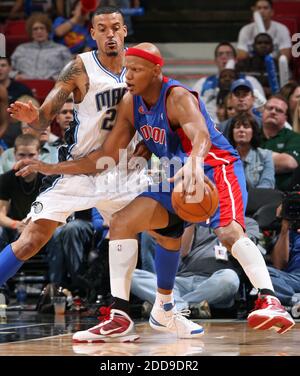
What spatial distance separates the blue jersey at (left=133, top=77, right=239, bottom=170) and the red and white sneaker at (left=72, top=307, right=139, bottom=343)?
0.89 m

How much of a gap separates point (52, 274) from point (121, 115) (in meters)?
2.65

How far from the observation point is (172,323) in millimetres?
5047

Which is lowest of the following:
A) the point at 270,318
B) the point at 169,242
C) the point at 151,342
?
the point at 151,342

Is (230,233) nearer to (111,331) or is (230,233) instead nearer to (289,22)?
(111,331)

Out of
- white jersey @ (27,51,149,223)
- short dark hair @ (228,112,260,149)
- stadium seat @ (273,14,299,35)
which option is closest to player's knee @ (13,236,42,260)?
white jersey @ (27,51,149,223)

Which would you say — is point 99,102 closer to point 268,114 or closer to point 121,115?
point 121,115

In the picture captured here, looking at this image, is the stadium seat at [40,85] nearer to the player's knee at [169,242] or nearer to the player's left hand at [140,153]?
the player's left hand at [140,153]

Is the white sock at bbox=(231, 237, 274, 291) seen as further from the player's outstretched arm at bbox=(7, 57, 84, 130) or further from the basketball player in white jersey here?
the player's outstretched arm at bbox=(7, 57, 84, 130)

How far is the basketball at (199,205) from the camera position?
14.4ft

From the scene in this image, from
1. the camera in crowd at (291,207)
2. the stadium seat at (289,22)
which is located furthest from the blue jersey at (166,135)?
the stadium seat at (289,22)

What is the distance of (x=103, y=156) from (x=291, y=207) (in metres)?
1.99

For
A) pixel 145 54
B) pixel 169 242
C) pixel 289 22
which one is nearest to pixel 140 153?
pixel 169 242

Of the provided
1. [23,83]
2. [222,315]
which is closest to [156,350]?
[222,315]

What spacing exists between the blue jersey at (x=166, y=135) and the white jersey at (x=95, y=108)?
1.38ft
